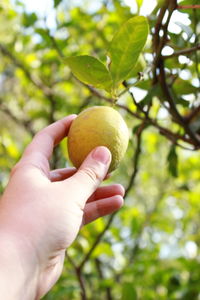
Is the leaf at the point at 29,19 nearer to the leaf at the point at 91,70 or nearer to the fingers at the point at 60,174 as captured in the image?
the fingers at the point at 60,174

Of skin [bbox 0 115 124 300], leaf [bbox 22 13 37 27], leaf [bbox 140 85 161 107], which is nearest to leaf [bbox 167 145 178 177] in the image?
leaf [bbox 140 85 161 107]

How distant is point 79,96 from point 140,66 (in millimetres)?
1386

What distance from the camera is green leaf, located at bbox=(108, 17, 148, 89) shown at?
2.47 ft

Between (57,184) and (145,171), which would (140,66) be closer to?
(57,184)

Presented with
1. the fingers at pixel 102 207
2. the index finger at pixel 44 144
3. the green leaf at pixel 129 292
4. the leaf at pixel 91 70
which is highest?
the leaf at pixel 91 70

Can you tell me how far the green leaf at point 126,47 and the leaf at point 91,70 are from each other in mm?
21

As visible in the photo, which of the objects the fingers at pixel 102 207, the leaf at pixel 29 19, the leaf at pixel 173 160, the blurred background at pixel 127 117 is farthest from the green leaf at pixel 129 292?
the leaf at pixel 29 19

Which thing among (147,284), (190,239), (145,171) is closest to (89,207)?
(147,284)

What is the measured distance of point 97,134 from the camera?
765 mm

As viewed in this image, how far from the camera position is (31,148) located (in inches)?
34.3

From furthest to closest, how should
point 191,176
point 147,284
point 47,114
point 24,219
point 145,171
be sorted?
point 145,171, point 191,176, point 47,114, point 147,284, point 24,219

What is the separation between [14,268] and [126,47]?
41 cm

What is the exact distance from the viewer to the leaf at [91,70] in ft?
2.52

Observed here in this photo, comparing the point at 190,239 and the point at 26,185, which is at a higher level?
the point at 26,185
